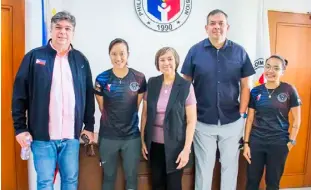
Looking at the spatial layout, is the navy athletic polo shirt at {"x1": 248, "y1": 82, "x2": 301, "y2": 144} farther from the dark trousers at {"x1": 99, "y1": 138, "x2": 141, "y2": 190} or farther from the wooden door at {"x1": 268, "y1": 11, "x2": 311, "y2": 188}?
the wooden door at {"x1": 268, "y1": 11, "x2": 311, "y2": 188}

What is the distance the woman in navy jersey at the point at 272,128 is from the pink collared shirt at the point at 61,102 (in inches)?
51.1

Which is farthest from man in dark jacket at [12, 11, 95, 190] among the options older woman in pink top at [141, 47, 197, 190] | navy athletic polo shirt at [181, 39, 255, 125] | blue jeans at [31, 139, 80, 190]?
navy athletic polo shirt at [181, 39, 255, 125]

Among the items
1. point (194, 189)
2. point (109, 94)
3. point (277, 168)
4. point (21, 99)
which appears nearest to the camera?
point (21, 99)

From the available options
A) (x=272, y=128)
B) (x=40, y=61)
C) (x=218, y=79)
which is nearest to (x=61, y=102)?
(x=40, y=61)

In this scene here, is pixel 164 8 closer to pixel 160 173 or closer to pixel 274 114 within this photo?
pixel 274 114

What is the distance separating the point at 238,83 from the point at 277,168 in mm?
661

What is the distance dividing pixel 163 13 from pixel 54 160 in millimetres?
1921

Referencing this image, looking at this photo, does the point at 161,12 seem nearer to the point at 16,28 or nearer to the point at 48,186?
the point at 16,28

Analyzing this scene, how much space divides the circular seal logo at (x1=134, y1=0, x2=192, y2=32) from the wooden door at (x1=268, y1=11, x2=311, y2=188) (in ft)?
3.16

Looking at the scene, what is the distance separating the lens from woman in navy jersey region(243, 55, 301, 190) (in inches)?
79.7

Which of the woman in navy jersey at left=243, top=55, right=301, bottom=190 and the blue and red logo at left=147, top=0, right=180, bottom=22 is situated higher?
the blue and red logo at left=147, top=0, right=180, bottom=22

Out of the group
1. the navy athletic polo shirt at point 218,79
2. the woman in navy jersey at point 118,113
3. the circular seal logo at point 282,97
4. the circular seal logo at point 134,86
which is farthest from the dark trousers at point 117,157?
the circular seal logo at point 282,97

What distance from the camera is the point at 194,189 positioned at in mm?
2223

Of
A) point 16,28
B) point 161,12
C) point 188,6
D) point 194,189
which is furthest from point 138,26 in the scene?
point 194,189
